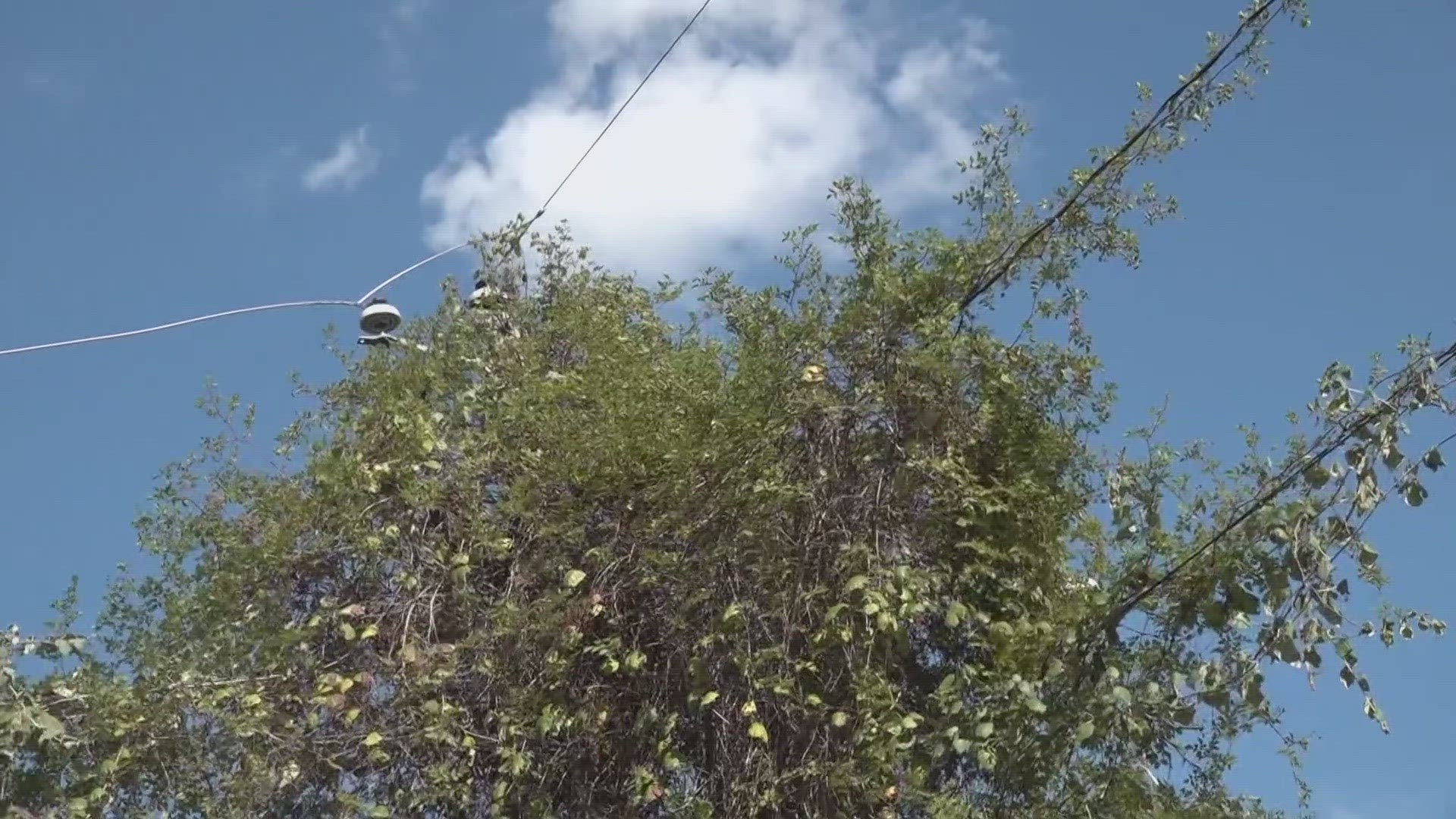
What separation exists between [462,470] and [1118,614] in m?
2.78

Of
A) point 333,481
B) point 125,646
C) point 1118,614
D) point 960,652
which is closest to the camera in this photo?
point 1118,614

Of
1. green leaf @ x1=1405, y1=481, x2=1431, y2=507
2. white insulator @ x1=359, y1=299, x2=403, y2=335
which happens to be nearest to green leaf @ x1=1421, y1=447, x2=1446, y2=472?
green leaf @ x1=1405, y1=481, x2=1431, y2=507

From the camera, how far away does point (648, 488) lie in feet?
23.0

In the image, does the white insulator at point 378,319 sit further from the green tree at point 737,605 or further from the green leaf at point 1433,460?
the green leaf at point 1433,460

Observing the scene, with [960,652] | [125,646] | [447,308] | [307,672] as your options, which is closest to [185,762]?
[307,672]

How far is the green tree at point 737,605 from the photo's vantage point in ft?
20.8

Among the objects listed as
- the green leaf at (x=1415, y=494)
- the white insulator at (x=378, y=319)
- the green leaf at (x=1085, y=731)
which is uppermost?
the white insulator at (x=378, y=319)

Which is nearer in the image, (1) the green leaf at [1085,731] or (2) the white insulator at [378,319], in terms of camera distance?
(1) the green leaf at [1085,731]

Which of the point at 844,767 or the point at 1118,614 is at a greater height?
the point at 1118,614

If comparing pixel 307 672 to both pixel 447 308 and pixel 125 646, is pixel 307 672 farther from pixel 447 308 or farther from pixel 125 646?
pixel 447 308

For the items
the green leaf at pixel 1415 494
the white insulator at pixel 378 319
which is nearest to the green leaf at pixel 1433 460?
the green leaf at pixel 1415 494

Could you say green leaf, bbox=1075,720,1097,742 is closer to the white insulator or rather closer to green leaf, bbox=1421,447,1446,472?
green leaf, bbox=1421,447,1446,472

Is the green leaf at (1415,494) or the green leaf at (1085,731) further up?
the green leaf at (1415,494)

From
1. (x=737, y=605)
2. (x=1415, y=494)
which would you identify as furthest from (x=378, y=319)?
(x=1415, y=494)
